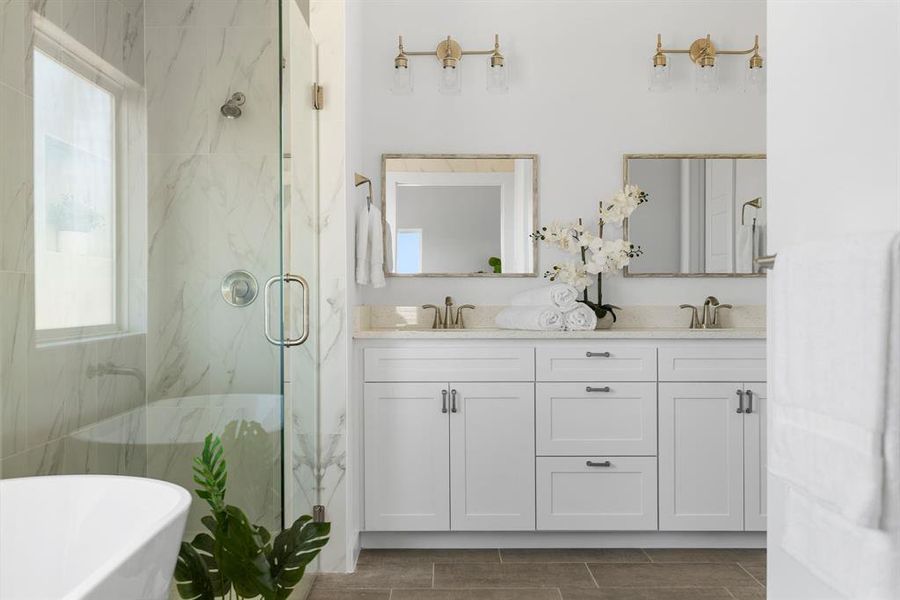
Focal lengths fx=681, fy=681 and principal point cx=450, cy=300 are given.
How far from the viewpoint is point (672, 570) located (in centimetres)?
270

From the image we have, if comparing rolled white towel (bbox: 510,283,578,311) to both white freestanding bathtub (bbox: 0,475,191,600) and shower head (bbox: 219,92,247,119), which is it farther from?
white freestanding bathtub (bbox: 0,475,191,600)

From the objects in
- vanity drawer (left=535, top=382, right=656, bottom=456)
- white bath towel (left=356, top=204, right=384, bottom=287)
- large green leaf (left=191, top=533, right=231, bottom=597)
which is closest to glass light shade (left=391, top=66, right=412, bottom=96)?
white bath towel (left=356, top=204, right=384, bottom=287)

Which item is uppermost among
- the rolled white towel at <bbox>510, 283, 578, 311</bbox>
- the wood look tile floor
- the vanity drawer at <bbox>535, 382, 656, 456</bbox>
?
the rolled white towel at <bbox>510, 283, 578, 311</bbox>

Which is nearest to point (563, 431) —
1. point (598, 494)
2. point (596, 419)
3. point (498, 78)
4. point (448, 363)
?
point (596, 419)

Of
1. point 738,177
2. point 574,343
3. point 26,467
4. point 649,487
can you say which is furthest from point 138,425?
point 738,177

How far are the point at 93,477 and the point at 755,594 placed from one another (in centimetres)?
224

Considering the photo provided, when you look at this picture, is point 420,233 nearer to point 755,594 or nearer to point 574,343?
point 574,343

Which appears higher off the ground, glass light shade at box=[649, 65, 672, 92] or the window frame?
glass light shade at box=[649, 65, 672, 92]

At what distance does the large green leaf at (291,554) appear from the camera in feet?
5.58

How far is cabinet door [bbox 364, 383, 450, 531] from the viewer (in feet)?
9.34

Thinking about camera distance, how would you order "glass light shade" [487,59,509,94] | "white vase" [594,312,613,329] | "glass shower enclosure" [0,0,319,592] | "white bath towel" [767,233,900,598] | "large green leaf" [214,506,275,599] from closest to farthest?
"white bath towel" [767,233,900,598] → "large green leaf" [214,506,275,599] → "glass shower enclosure" [0,0,319,592] → "white vase" [594,312,613,329] → "glass light shade" [487,59,509,94]

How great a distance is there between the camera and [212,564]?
1.63 meters

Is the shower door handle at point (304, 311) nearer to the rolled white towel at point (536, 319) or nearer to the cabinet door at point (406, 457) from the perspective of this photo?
the cabinet door at point (406, 457)

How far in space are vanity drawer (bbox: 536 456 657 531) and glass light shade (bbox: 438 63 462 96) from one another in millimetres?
1796
